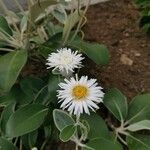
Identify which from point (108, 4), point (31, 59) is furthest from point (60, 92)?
point (108, 4)

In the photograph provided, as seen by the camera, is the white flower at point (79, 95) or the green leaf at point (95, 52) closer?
the white flower at point (79, 95)

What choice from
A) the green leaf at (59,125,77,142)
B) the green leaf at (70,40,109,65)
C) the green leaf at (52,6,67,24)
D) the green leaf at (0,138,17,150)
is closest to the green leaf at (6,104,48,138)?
the green leaf at (0,138,17,150)

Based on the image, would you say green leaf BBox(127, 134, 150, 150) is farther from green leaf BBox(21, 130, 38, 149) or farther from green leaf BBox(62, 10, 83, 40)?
green leaf BBox(62, 10, 83, 40)

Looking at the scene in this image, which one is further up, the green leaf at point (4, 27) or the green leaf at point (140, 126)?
the green leaf at point (4, 27)

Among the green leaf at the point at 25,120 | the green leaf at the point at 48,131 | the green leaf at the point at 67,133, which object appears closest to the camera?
the green leaf at the point at 67,133

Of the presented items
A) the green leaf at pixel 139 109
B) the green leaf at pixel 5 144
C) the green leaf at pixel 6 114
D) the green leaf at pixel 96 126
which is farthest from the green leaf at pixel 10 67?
the green leaf at pixel 139 109

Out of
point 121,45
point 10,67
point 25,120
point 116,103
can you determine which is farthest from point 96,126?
point 121,45

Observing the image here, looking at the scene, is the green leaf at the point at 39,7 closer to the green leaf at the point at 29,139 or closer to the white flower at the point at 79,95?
the white flower at the point at 79,95

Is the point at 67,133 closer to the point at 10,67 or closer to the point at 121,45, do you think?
the point at 10,67
